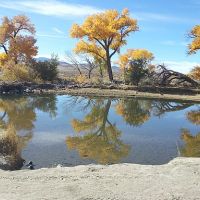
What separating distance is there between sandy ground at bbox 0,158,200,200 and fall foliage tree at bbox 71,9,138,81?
163ft

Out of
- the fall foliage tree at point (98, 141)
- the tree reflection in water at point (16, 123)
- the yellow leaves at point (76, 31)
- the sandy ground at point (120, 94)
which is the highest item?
the yellow leaves at point (76, 31)

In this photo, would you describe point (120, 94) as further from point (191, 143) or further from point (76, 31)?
point (191, 143)

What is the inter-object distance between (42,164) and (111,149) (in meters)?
4.67

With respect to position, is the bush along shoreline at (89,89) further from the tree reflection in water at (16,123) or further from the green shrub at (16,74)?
the tree reflection in water at (16,123)

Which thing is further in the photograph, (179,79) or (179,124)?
(179,79)

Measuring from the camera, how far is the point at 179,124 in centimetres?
3203

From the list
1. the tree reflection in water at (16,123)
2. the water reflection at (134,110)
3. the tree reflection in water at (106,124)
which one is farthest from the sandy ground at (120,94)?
the tree reflection in water at (16,123)

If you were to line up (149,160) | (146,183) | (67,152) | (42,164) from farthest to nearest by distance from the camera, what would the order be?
1. (67,152)
2. (149,160)
3. (42,164)
4. (146,183)

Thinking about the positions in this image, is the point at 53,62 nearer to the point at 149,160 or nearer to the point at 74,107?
the point at 74,107

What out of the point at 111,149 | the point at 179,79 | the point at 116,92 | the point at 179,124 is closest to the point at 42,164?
the point at 111,149

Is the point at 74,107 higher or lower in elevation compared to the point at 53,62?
lower

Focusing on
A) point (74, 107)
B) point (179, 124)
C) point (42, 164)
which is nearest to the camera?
point (42, 164)

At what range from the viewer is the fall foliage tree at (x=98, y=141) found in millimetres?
19462

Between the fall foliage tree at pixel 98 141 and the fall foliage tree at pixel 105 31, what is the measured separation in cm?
3001
